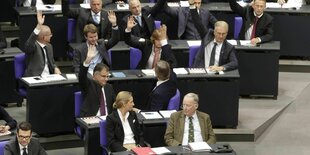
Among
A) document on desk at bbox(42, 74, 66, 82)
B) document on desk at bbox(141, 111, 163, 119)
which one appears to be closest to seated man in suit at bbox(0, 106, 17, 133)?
document on desk at bbox(42, 74, 66, 82)

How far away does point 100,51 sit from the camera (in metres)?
10.2

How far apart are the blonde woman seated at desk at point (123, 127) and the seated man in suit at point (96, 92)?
0.54m

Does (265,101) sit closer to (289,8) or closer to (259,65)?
(259,65)

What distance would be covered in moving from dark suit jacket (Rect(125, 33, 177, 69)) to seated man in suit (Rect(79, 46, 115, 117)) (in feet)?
3.35

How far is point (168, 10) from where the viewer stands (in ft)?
38.5

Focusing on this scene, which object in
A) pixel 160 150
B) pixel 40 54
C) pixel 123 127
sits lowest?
pixel 160 150

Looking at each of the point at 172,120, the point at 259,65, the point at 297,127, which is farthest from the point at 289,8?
the point at 172,120

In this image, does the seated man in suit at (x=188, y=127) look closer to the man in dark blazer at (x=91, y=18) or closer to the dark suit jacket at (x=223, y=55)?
the dark suit jacket at (x=223, y=55)

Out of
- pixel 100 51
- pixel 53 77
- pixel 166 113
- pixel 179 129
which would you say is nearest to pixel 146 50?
pixel 100 51

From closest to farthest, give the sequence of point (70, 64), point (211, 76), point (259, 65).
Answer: point (211, 76) → point (259, 65) → point (70, 64)

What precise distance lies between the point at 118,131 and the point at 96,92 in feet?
2.81

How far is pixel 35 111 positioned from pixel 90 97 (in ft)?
2.53

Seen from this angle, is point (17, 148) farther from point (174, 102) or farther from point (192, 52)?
point (192, 52)

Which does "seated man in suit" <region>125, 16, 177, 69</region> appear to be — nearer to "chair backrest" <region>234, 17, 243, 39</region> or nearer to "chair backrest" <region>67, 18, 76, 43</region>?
"chair backrest" <region>67, 18, 76, 43</region>
